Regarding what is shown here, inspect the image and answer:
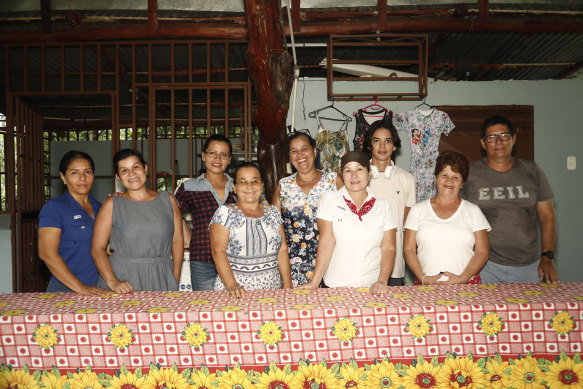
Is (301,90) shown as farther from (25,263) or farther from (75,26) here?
(25,263)

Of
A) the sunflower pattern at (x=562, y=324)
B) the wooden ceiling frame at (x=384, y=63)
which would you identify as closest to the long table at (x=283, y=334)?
the sunflower pattern at (x=562, y=324)

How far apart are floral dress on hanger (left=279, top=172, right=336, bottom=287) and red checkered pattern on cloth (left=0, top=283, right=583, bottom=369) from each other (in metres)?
1.01

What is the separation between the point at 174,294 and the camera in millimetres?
1805

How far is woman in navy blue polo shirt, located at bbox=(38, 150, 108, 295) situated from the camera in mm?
2156

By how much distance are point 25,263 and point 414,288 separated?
4.36 meters

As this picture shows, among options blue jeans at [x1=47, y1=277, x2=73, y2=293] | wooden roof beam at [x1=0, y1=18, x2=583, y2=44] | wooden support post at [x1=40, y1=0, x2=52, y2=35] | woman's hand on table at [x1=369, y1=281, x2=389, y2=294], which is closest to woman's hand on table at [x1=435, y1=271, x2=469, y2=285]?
woman's hand on table at [x1=369, y1=281, x2=389, y2=294]

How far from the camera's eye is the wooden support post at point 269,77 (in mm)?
2854

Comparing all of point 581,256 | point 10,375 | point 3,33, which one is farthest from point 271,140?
point 581,256

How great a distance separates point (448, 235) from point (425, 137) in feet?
7.47

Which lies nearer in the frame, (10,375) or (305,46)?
(10,375)

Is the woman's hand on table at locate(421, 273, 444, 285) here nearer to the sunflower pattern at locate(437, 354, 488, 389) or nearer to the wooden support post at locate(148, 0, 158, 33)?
the sunflower pattern at locate(437, 354, 488, 389)

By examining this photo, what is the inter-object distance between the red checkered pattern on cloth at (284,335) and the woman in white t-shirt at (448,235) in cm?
51

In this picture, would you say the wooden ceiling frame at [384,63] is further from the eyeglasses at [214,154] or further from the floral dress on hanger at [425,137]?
the eyeglasses at [214,154]

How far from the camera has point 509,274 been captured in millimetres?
2426
